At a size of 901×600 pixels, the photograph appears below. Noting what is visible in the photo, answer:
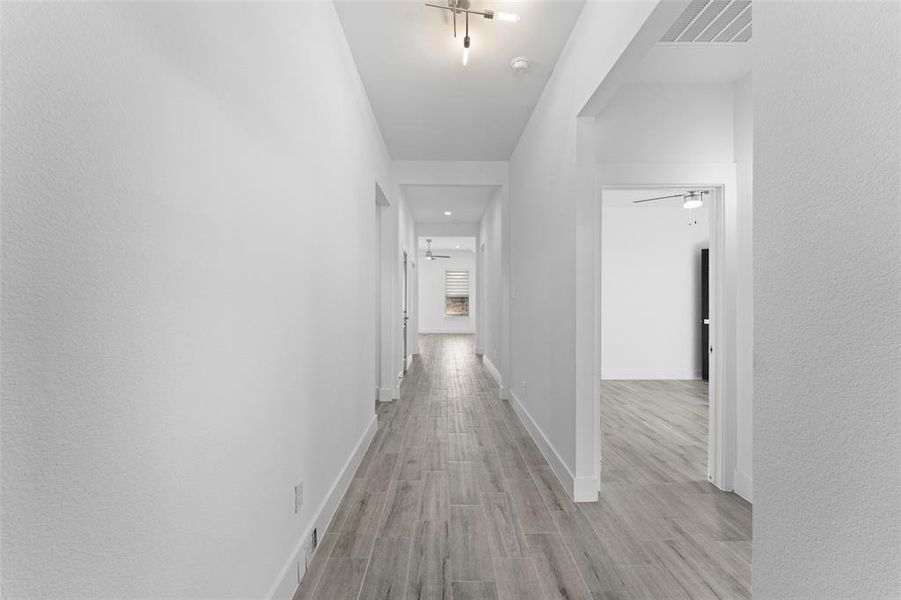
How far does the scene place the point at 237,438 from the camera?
1.24 metres

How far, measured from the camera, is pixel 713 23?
227 cm

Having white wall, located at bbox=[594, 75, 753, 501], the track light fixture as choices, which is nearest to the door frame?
white wall, located at bbox=[594, 75, 753, 501]

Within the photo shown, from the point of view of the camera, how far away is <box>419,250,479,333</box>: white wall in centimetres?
1426

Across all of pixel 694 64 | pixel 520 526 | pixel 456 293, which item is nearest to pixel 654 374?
pixel 694 64

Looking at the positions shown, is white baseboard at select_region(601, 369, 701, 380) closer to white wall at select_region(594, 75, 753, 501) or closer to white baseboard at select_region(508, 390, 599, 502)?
white baseboard at select_region(508, 390, 599, 502)

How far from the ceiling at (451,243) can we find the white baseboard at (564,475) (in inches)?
313

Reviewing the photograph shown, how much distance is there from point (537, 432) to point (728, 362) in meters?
1.47

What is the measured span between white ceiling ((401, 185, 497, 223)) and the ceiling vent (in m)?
2.95

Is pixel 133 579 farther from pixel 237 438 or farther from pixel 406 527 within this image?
pixel 406 527

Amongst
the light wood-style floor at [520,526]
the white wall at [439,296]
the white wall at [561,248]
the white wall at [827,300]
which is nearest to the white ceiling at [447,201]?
the white wall at [561,248]

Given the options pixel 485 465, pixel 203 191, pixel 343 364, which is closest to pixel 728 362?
pixel 485 465

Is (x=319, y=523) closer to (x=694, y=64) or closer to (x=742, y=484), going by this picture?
(x=742, y=484)

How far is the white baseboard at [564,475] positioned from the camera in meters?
2.48

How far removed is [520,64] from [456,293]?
11.5 metres
